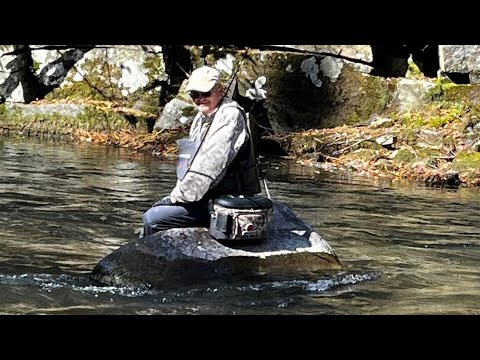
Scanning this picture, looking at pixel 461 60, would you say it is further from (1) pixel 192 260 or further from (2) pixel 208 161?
(1) pixel 192 260

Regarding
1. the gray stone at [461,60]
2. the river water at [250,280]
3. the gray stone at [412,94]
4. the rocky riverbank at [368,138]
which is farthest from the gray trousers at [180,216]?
the gray stone at [461,60]

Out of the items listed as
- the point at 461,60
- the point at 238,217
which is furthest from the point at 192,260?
the point at 461,60

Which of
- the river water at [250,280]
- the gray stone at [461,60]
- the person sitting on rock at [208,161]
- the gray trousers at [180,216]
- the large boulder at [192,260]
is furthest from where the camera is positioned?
the gray stone at [461,60]

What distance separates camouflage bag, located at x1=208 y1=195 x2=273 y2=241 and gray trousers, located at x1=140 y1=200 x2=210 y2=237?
18 centimetres

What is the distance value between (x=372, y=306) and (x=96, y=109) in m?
11.0

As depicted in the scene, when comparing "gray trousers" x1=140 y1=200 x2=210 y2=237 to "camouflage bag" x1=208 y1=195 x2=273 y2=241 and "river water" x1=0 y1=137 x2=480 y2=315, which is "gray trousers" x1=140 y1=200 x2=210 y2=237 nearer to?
Result: "camouflage bag" x1=208 y1=195 x2=273 y2=241

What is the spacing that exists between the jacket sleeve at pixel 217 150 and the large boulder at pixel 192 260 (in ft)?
1.20

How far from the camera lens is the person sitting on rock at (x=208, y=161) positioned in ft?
18.3

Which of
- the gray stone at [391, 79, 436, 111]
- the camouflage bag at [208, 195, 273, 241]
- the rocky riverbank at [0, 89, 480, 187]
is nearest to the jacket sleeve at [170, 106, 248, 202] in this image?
the camouflage bag at [208, 195, 273, 241]

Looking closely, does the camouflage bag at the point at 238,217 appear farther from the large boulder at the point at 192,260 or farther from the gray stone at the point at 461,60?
the gray stone at the point at 461,60

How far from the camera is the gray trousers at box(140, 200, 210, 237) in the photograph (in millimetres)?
5824

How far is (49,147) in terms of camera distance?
46.0 ft

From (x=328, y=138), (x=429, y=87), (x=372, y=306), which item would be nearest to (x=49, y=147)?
(x=328, y=138)
